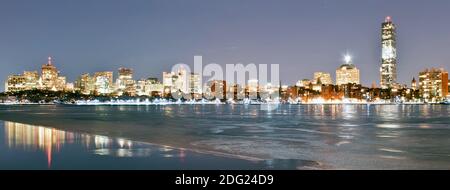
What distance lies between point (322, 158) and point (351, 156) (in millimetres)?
1392

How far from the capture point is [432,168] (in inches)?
562
